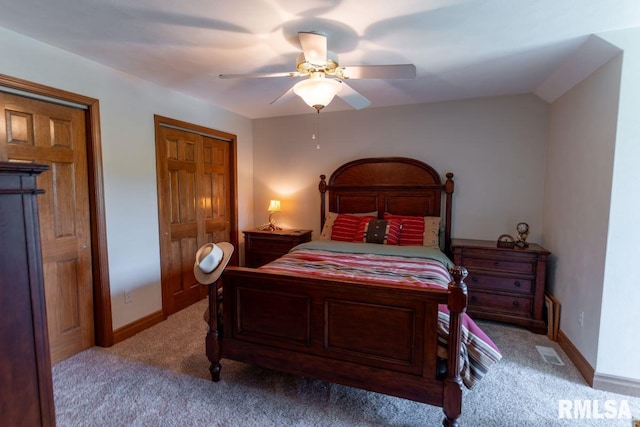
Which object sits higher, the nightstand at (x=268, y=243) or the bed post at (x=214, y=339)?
the nightstand at (x=268, y=243)

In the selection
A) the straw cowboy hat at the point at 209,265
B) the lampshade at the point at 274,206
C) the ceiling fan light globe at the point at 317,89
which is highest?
the ceiling fan light globe at the point at 317,89

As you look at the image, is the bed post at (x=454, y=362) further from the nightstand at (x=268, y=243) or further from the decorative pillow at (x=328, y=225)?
the nightstand at (x=268, y=243)

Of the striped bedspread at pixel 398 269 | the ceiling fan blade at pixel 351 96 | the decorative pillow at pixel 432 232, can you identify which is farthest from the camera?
the decorative pillow at pixel 432 232

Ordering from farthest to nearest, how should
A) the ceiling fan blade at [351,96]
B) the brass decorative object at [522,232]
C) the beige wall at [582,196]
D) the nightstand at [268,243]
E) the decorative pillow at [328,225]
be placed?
the nightstand at [268,243]
the decorative pillow at [328,225]
the brass decorative object at [522,232]
the ceiling fan blade at [351,96]
the beige wall at [582,196]

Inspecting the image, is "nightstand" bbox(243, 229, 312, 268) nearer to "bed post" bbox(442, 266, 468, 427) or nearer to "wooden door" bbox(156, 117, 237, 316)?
"wooden door" bbox(156, 117, 237, 316)

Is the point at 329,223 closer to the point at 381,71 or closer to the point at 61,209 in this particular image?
the point at 381,71

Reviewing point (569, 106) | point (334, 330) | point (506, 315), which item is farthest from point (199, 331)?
point (569, 106)

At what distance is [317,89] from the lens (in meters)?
2.02

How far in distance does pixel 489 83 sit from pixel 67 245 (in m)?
4.04

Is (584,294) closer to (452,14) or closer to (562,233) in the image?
(562,233)

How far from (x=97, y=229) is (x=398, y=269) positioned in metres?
2.54

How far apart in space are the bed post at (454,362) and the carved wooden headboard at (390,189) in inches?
82.5

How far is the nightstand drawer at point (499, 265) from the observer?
3.07 m

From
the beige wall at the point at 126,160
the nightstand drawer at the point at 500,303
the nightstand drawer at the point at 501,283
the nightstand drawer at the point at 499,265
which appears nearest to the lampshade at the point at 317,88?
the beige wall at the point at 126,160
